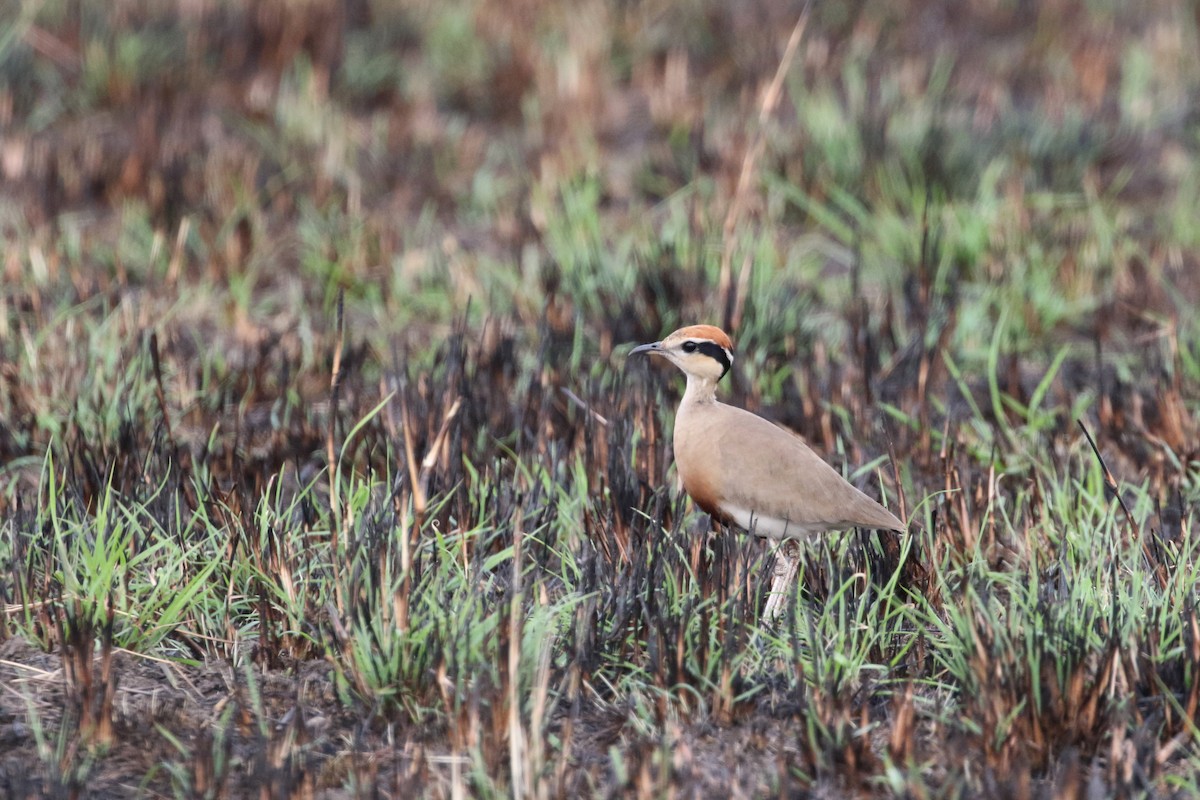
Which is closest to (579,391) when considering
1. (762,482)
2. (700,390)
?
(700,390)

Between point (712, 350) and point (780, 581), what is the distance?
23.7 inches

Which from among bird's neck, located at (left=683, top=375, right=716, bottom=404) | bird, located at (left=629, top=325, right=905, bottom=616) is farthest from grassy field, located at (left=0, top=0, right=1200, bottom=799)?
bird's neck, located at (left=683, top=375, right=716, bottom=404)

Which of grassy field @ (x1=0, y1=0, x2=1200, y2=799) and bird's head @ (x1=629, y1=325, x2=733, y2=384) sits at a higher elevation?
bird's head @ (x1=629, y1=325, x2=733, y2=384)

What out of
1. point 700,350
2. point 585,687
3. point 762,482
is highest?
point 700,350

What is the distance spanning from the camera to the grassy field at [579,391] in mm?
2941

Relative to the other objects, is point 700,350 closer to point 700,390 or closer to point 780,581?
point 700,390

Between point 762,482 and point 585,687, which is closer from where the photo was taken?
point 585,687

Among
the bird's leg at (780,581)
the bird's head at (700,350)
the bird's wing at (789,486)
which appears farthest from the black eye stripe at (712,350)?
the bird's leg at (780,581)

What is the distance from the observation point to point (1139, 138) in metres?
7.07

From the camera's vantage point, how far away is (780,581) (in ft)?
11.1

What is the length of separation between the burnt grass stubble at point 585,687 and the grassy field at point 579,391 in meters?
0.01

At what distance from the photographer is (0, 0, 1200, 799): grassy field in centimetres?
294

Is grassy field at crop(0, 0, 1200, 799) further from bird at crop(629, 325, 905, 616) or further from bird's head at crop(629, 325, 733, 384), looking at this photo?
bird's head at crop(629, 325, 733, 384)

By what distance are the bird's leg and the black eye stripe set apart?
0.45 m
